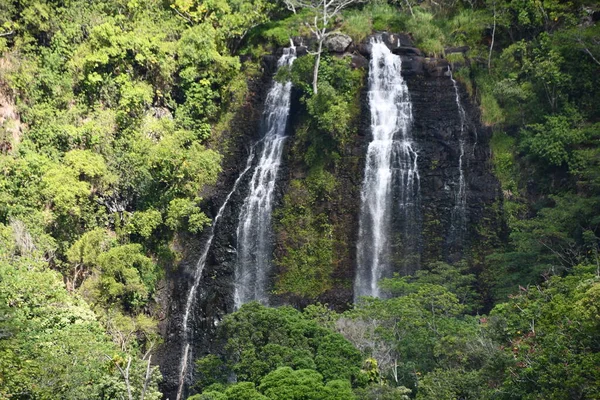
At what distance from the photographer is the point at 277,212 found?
119 feet

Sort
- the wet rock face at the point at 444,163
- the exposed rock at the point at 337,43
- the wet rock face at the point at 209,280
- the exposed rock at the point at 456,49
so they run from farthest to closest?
the exposed rock at the point at 456,49
the exposed rock at the point at 337,43
the wet rock face at the point at 444,163
the wet rock face at the point at 209,280

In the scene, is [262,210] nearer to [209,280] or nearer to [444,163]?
[209,280]

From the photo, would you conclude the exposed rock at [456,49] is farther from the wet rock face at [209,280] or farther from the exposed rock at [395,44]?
the wet rock face at [209,280]

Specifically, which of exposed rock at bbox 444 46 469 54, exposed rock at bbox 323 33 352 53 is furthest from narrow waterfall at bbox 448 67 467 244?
exposed rock at bbox 323 33 352 53

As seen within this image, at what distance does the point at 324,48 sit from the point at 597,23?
12011mm

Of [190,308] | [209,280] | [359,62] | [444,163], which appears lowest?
[190,308]

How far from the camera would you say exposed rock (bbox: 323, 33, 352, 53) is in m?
40.0

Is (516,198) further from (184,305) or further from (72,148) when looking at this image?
(72,148)

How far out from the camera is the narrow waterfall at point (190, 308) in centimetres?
3316

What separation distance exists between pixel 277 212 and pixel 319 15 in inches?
456

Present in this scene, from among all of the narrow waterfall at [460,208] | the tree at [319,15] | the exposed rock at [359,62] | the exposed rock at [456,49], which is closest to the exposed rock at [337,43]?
the tree at [319,15]

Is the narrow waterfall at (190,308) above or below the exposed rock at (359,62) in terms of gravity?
below

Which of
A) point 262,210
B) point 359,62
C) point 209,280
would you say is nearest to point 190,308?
point 209,280

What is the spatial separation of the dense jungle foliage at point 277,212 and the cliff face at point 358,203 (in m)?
0.51
